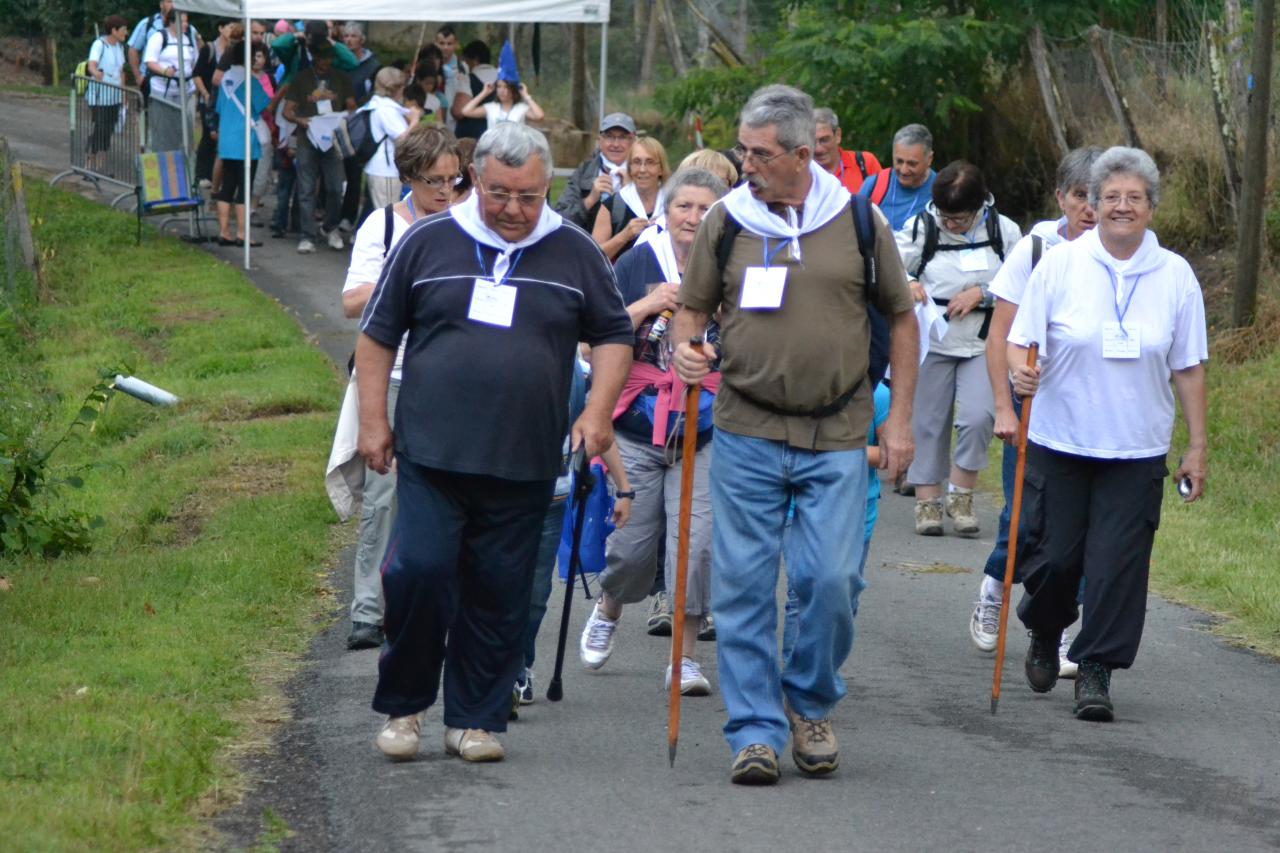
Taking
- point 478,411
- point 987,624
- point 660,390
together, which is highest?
point 478,411

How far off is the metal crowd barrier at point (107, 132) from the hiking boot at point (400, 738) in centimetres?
1457

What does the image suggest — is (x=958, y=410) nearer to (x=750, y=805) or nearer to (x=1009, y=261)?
(x=1009, y=261)

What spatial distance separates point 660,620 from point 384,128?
1006cm

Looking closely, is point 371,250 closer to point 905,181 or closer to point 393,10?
point 905,181

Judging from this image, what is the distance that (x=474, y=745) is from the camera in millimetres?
5684

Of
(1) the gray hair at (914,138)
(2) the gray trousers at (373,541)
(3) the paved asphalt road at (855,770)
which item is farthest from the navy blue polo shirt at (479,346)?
(1) the gray hair at (914,138)

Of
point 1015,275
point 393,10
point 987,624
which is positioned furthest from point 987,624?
point 393,10

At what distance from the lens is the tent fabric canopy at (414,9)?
52.9 feet

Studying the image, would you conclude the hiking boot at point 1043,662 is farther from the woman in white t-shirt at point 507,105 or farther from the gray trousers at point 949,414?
the woman in white t-shirt at point 507,105

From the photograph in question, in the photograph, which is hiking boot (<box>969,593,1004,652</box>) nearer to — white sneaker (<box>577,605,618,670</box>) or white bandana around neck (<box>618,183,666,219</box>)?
white sneaker (<box>577,605,618,670</box>)

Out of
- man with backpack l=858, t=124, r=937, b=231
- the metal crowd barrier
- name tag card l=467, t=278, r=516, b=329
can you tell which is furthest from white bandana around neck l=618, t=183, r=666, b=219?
the metal crowd barrier

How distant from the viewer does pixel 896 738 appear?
6172 mm

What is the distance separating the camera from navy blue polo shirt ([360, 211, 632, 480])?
5.37 meters

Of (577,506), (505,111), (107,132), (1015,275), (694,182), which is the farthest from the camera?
(107,132)
